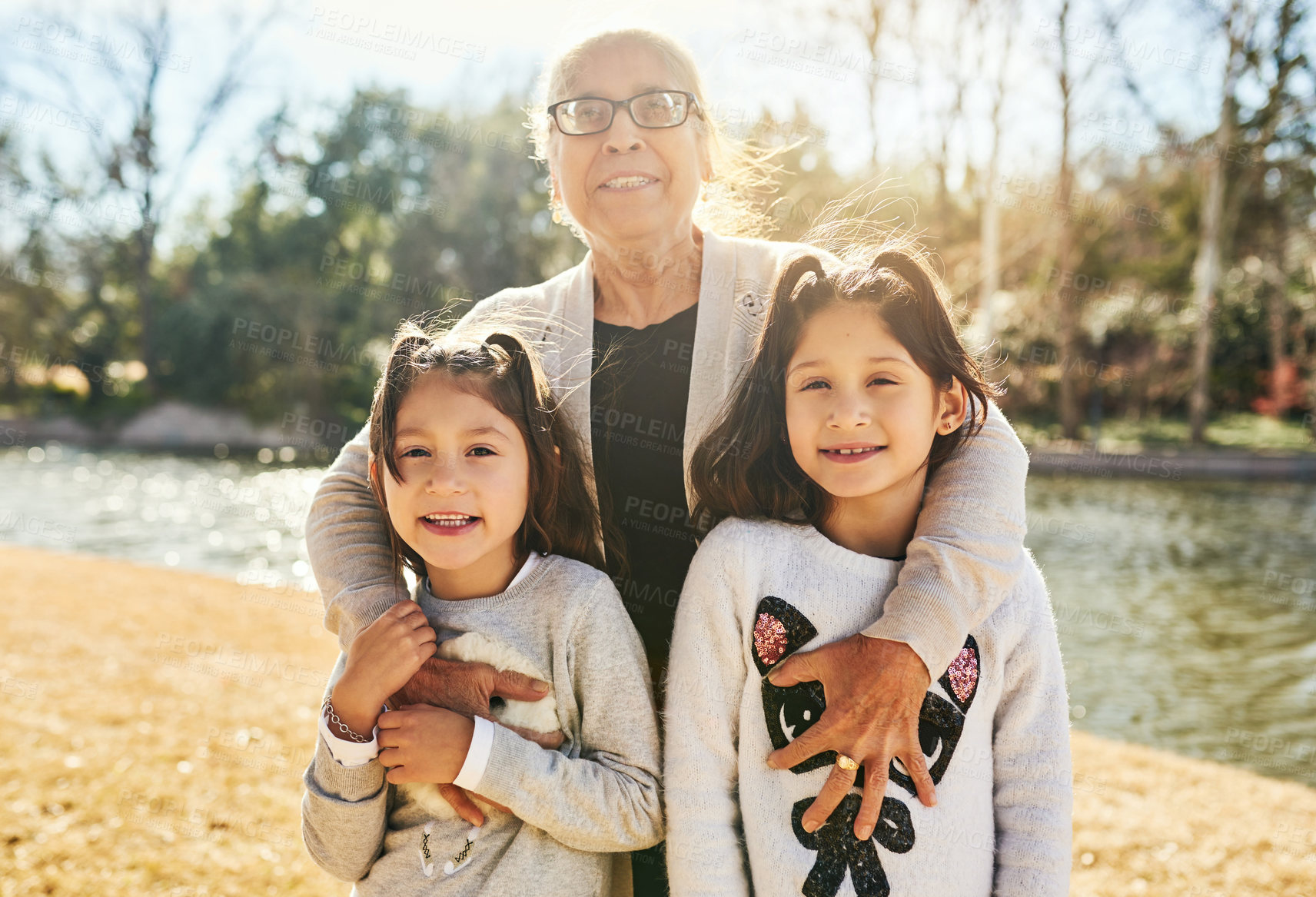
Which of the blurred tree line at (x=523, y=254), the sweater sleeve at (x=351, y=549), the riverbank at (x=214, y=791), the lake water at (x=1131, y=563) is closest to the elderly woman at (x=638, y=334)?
the sweater sleeve at (x=351, y=549)

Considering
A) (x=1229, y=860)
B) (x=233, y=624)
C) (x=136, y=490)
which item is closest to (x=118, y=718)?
(x=233, y=624)

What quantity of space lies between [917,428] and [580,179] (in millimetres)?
909

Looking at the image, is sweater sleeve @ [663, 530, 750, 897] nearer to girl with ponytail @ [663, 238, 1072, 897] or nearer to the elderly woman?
girl with ponytail @ [663, 238, 1072, 897]

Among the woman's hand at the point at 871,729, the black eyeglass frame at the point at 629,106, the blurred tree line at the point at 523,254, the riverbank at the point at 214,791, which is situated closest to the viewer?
the woman's hand at the point at 871,729

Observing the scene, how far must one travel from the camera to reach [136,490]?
14312 millimetres

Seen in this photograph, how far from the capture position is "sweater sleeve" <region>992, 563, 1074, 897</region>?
145cm

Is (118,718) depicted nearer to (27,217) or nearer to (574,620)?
(574,620)

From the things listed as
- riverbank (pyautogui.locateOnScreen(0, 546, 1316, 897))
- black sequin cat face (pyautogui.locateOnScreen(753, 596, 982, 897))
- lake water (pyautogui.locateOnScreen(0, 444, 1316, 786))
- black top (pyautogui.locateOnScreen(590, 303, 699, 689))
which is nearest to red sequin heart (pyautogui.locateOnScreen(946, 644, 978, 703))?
black sequin cat face (pyautogui.locateOnScreen(753, 596, 982, 897))

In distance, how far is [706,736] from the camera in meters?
1.48

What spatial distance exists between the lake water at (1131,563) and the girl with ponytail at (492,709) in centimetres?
440

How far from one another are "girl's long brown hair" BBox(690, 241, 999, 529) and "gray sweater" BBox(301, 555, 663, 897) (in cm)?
31

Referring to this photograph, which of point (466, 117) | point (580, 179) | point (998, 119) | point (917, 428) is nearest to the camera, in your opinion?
point (917, 428)

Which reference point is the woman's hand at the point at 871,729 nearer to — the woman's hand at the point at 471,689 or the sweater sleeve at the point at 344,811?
the woman's hand at the point at 471,689

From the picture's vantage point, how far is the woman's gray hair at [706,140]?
1.90 metres
